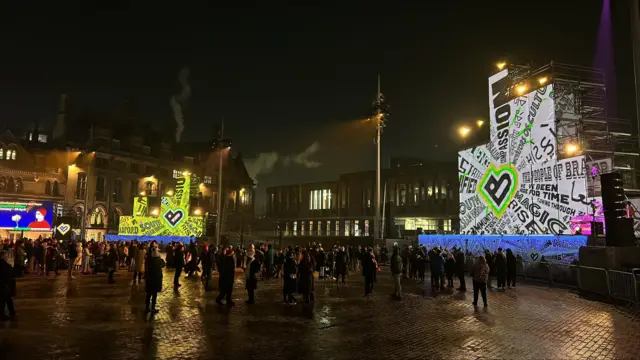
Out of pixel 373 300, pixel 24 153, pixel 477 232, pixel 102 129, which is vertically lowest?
pixel 373 300

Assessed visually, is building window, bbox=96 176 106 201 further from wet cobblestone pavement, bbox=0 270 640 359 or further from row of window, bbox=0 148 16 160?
wet cobblestone pavement, bbox=0 270 640 359

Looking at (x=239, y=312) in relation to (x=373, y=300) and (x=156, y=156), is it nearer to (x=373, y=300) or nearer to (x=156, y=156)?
(x=373, y=300)

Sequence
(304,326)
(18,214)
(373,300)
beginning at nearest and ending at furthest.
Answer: (304,326) → (373,300) → (18,214)

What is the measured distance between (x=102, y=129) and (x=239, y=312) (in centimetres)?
5276

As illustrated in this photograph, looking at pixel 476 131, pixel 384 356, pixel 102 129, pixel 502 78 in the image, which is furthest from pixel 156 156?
pixel 384 356

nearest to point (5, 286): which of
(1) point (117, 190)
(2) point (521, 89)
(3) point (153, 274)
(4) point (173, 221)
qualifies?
(3) point (153, 274)

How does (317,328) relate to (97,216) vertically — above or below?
below

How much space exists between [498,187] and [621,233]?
15.5 meters

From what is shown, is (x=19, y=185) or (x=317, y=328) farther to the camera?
(x=19, y=185)

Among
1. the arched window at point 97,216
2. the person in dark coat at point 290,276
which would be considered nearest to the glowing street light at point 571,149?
the person in dark coat at point 290,276

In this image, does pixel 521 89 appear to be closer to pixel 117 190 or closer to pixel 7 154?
pixel 117 190

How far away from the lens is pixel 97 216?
53094mm

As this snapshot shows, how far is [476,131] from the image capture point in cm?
4547

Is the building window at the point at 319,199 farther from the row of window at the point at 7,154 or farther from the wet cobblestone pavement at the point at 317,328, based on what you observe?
the wet cobblestone pavement at the point at 317,328
